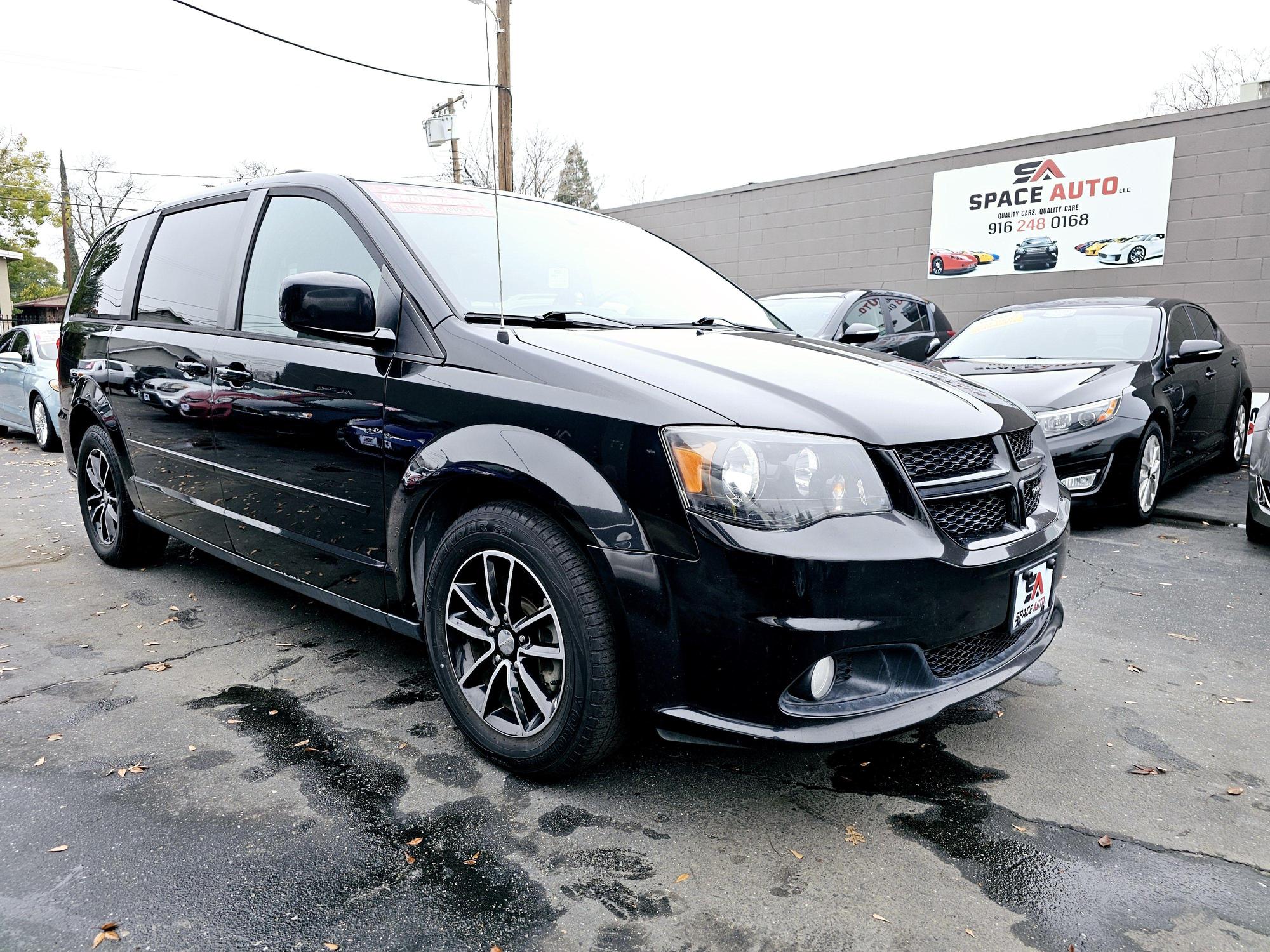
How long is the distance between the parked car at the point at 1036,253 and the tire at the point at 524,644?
1137cm

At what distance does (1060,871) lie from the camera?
2.05 meters

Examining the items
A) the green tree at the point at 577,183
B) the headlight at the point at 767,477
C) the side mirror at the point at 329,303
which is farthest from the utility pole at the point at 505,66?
the green tree at the point at 577,183

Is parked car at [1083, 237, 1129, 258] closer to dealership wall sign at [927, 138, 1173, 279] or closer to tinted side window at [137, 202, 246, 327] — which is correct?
dealership wall sign at [927, 138, 1173, 279]

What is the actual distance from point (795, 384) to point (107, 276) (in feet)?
12.8

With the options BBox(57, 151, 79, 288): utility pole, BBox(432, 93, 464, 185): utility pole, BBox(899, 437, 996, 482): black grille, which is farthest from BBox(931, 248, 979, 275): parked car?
BBox(57, 151, 79, 288): utility pole

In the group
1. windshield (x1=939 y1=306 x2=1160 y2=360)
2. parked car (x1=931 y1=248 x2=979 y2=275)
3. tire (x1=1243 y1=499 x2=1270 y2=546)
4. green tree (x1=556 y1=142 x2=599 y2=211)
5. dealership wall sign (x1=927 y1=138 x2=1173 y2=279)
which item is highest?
green tree (x1=556 y1=142 x2=599 y2=211)

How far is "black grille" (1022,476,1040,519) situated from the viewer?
8.08 ft

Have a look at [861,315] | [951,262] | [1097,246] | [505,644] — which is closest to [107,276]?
[505,644]

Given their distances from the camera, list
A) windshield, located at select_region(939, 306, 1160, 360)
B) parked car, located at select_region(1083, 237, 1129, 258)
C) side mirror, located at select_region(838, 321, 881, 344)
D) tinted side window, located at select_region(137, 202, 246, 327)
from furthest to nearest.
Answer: parked car, located at select_region(1083, 237, 1129, 258), windshield, located at select_region(939, 306, 1160, 360), side mirror, located at select_region(838, 321, 881, 344), tinted side window, located at select_region(137, 202, 246, 327)

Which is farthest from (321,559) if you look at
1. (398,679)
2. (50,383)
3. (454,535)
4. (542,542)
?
(50,383)

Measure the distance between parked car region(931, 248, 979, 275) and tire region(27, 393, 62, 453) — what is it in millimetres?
11431

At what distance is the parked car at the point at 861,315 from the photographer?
23.6 feet

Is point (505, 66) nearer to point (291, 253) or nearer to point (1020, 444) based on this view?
point (291, 253)

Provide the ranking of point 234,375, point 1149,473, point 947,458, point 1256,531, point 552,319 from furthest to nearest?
point 1149,473
point 1256,531
point 234,375
point 552,319
point 947,458
